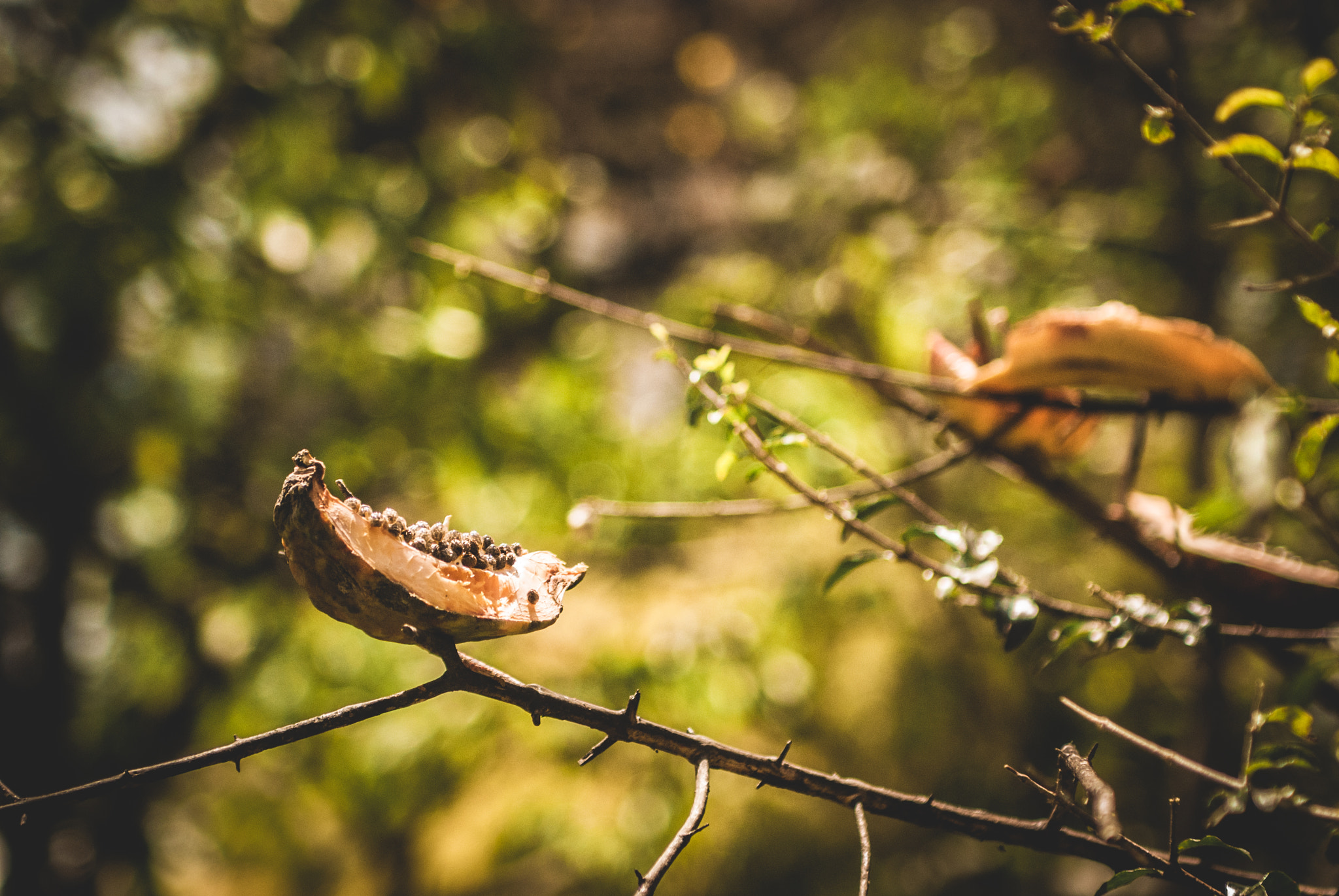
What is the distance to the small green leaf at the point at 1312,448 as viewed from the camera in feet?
1.49

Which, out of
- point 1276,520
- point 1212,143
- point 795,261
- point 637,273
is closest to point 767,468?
point 1212,143

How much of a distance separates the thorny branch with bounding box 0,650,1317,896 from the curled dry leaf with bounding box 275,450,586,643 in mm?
27

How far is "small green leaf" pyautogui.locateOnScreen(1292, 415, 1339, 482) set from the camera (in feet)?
1.49

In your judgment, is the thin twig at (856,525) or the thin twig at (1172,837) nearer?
the thin twig at (1172,837)

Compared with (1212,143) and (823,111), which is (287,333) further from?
(1212,143)

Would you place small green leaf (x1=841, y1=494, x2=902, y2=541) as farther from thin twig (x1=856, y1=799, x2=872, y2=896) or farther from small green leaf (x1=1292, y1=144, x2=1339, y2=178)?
small green leaf (x1=1292, y1=144, x2=1339, y2=178)

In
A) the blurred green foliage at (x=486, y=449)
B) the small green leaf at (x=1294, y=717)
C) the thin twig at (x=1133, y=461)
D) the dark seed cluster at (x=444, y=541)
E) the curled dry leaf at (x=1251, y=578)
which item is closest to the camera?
the dark seed cluster at (x=444, y=541)

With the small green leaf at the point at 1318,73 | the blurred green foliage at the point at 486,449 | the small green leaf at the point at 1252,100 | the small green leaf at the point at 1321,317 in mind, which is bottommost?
the blurred green foliage at the point at 486,449

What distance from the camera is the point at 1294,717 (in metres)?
0.54

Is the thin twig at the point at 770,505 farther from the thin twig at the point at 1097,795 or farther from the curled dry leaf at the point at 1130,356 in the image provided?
the thin twig at the point at 1097,795

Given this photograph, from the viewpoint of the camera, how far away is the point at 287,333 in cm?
171

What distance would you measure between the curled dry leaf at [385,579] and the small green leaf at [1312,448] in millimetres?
519

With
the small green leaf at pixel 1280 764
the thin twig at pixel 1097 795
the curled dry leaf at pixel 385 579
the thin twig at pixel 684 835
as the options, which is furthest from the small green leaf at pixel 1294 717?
the curled dry leaf at pixel 385 579

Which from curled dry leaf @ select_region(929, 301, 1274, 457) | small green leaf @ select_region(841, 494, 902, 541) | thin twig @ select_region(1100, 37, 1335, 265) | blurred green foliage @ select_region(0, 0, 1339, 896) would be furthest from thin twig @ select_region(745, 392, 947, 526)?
blurred green foliage @ select_region(0, 0, 1339, 896)
